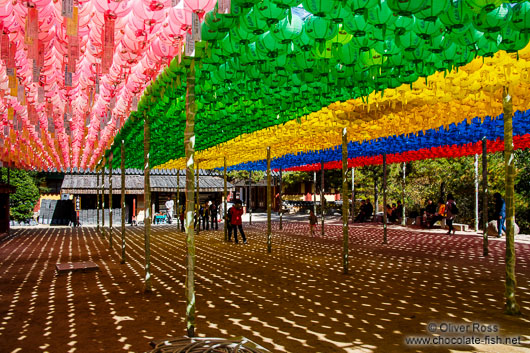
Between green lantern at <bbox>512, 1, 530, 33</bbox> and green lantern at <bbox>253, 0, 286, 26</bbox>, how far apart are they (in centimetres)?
190

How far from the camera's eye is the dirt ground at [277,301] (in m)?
4.31

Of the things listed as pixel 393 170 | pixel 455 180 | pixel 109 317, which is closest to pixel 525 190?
pixel 455 180

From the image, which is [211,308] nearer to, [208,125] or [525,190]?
[208,125]

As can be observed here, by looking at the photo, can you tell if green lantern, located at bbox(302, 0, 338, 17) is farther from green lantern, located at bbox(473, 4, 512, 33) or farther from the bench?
the bench

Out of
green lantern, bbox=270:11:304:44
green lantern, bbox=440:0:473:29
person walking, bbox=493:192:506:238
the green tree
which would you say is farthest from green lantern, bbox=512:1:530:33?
the green tree

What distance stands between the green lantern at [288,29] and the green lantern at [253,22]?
11.2 inches

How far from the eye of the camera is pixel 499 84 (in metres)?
5.95

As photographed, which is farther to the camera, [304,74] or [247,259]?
[247,259]

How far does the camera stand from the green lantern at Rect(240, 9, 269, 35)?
359 centimetres

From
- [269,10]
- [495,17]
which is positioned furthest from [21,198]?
[495,17]

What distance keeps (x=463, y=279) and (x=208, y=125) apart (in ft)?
19.8

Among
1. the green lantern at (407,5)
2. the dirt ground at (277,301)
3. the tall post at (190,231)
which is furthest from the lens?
the dirt ground at (277,301)

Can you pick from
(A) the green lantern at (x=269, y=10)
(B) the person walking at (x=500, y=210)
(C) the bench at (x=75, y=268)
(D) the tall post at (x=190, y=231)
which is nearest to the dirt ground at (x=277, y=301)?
(C) the bench at (x=75, y=268)

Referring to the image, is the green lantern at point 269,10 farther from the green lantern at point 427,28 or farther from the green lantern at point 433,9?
the green lantern at point 427,28
